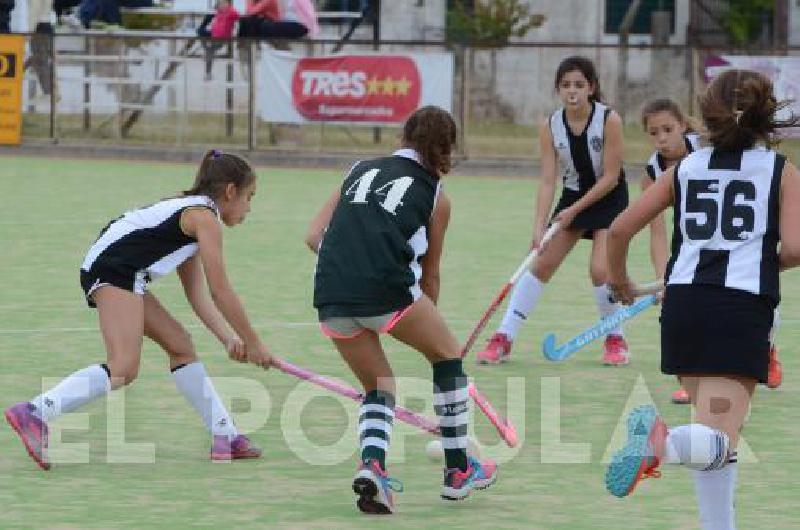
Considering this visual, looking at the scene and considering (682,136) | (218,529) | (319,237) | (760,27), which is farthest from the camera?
(760,27)

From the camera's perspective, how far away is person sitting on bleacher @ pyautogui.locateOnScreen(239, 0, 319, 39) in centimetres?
2486

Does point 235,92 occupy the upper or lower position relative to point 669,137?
lower

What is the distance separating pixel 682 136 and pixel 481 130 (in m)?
14.4

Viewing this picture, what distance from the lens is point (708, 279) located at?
19.2 feet

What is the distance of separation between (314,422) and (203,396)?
999 mm

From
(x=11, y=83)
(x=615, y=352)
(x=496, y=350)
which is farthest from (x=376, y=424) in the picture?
(x=11, y=83)

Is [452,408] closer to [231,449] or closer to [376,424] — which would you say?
[376,424]

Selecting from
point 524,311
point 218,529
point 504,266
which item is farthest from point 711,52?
point 218,529

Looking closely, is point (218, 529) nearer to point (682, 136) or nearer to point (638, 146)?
point (682, 136)

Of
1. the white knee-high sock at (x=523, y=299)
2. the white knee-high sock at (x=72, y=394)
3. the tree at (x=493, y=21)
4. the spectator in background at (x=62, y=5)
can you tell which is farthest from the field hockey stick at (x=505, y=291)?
the tree at (x=493, y=21)

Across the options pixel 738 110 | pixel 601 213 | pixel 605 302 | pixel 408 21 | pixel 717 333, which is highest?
pixel 408 21

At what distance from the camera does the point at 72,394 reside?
291 inches

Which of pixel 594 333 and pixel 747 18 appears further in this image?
pixel 747 18

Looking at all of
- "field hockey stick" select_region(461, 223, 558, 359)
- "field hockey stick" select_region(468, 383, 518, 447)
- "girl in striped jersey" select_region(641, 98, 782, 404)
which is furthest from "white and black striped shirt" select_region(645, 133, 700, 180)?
"field hockey stick" select_region(468, 383, 518, 447)
